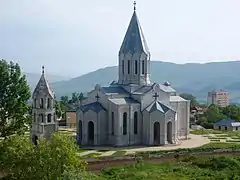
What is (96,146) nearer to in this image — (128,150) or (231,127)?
(128,150)

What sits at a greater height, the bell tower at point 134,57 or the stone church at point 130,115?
the bell tower at point 134,57

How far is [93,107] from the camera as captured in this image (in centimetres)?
4600

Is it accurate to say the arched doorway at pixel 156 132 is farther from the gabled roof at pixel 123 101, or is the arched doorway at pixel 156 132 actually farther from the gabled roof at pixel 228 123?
the gabled roof at pixel 228 123

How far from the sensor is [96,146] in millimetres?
45000

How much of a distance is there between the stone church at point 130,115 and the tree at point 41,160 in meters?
19.3

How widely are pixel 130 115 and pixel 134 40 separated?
327 inches

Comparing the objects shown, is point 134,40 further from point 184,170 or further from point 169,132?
point 184,170

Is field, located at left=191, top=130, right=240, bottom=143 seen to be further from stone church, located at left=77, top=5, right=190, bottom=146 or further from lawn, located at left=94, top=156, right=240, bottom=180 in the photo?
lawn, located at left=94, top=156, right=240, bottom=180

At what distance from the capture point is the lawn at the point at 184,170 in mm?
29703

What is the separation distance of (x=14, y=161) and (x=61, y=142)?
268 centimetres

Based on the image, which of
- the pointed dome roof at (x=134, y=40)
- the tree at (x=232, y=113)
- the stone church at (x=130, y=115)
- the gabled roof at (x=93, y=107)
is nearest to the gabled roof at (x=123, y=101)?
the stone church at (x=130, y=115)

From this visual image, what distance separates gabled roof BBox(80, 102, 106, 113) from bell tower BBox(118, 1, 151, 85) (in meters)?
4.48

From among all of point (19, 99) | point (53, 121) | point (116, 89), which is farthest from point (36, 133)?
point (116, 89)

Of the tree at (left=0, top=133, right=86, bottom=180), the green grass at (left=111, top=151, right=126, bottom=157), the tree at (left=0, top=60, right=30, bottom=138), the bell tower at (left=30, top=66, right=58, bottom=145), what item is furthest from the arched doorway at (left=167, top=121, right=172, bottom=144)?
the tree at (left=0, top=133, right=86, bottom=180)
